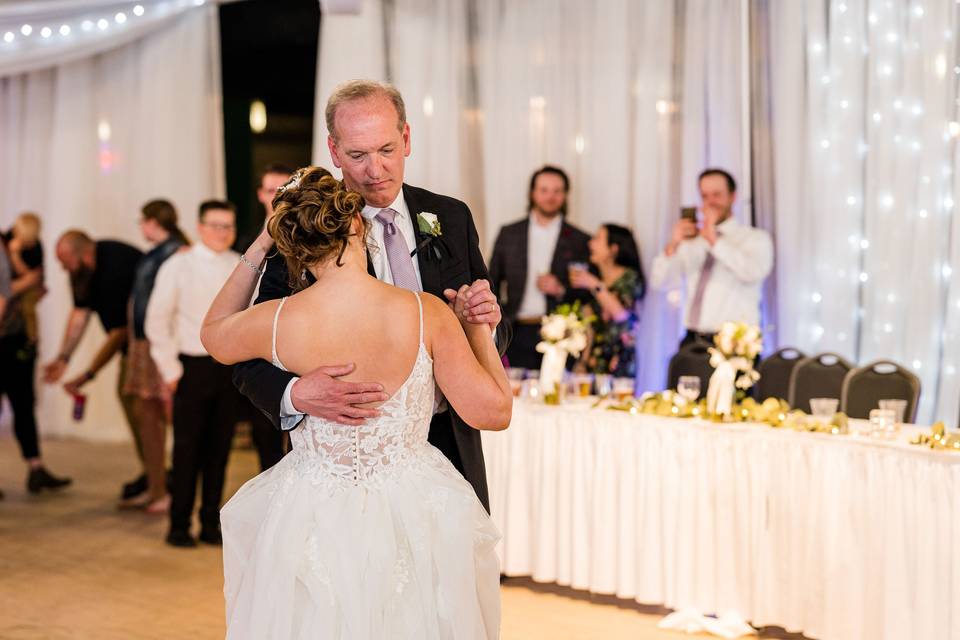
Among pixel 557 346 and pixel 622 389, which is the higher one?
pixel 557 346

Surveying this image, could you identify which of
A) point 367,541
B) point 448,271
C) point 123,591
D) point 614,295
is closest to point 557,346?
point 614,295

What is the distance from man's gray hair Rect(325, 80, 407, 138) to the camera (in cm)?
261

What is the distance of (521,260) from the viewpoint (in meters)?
6.64

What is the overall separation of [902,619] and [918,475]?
18.2 inches

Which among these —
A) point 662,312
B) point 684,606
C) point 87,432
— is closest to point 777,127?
point 662,312

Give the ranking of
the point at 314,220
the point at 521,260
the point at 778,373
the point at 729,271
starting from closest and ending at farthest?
the point at 314,220 → the point at 778,373 → the point at 729,271 → the point at 521,260

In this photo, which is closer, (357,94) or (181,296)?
(357,94)

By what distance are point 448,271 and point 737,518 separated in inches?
79.1

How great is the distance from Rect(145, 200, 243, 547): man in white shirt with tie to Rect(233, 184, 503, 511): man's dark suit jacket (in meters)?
3.07

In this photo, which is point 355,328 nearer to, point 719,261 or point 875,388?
point 875,388

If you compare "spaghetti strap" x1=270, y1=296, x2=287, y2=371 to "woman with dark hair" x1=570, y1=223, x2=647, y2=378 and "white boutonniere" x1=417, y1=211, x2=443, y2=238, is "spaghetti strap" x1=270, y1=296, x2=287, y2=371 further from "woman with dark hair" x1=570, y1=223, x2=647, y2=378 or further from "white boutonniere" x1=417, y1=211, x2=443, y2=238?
"woman with dark hair" x1=570, y1=223, x2=647, y2=378

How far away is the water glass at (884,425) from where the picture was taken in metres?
4.00

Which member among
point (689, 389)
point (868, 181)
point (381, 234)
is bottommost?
point (689, 389)

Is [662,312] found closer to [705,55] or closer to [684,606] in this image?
[705,55]
